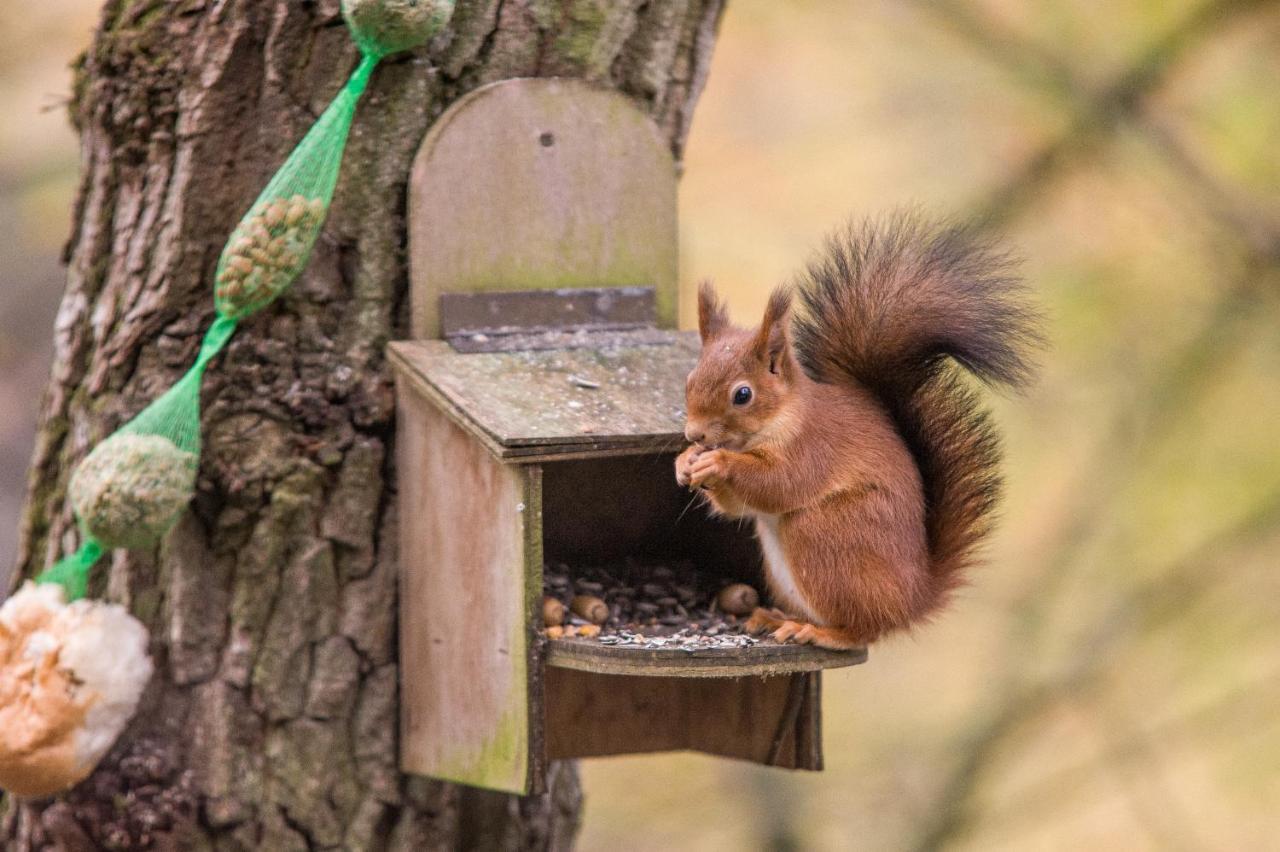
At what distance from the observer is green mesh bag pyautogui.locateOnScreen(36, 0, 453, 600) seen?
81.5 inches

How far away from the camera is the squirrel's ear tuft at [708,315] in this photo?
208 cm

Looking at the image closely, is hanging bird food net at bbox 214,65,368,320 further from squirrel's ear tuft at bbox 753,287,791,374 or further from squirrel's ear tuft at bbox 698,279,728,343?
squirrel's ear tuft at bbox 753,287,791,374

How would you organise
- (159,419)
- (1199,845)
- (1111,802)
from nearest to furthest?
(159,419)
(1199,845)
(1111,802)

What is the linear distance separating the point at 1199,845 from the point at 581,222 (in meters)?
3.17

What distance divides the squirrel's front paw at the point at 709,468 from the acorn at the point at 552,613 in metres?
0.26

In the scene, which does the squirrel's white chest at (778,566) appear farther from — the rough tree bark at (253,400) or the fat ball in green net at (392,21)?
the fat ball in green net at (392,21)

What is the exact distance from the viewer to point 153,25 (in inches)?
86.8

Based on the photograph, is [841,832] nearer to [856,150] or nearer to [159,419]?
[856,150]

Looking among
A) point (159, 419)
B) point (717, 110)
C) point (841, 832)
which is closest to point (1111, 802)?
point (841, 832)

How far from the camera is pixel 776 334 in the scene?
199cm

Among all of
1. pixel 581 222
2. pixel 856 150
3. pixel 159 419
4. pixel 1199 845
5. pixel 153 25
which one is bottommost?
pixel 1199 845

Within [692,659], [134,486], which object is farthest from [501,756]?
[134,486]

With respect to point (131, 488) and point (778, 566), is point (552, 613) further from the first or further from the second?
point (131, 488)

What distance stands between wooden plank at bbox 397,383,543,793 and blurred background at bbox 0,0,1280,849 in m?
1.99
